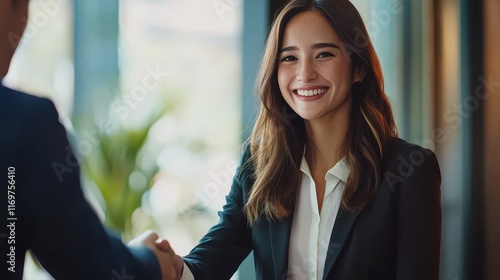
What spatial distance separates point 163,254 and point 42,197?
1.46ft

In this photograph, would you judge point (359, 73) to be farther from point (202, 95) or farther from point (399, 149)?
point (202, 95)

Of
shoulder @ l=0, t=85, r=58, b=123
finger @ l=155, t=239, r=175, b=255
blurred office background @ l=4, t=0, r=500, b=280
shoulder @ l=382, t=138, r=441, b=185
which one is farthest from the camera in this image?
shoulder @ l=382, t=138, r=441, b=185

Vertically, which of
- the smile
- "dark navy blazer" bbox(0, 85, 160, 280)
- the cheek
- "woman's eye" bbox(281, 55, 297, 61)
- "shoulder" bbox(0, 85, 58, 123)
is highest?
"woman's eye" bbox(281, 55, 297, 61)

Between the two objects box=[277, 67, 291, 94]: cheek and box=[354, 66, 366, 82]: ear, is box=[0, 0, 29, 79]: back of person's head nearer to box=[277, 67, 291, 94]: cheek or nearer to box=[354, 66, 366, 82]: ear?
box=[277, 67, 291, 94]: cheek

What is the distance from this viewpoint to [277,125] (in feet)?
5.97

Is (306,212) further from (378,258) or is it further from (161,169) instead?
(161,169)

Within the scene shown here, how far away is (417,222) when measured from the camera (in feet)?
5.41

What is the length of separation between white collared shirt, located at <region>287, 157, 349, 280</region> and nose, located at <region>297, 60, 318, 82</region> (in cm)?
25

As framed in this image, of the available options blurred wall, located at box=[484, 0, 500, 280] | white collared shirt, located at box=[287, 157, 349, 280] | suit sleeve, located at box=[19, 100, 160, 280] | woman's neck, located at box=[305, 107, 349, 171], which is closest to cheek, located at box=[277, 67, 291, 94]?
woman's neck, located at box=[305, 107, 349, 171]

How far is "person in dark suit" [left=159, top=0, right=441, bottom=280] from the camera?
1.66 meters

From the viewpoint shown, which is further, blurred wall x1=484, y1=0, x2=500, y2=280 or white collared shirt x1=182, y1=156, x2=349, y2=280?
blurred wall x1=484, y1=0, x2=500, y2=280

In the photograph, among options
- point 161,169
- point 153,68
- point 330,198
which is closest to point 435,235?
point 330,198

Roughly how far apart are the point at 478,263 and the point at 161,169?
156 cm

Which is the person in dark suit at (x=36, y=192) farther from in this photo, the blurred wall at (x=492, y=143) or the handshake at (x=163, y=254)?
the blurred wall at (x=492, y=143)
